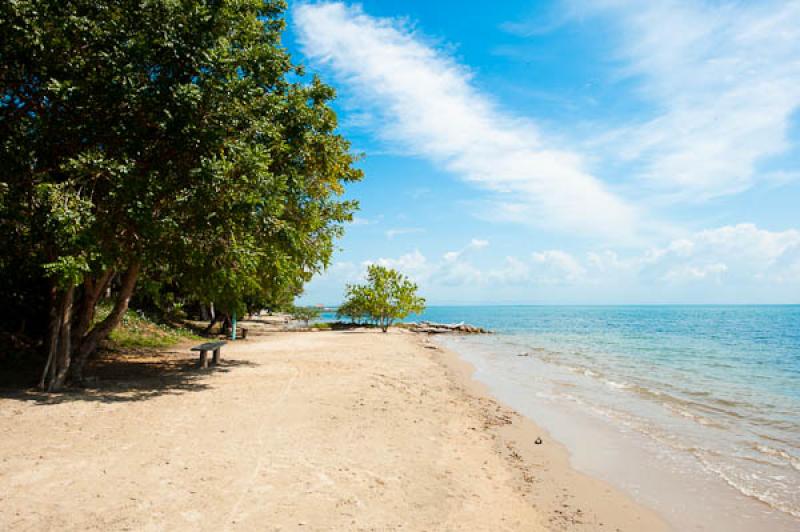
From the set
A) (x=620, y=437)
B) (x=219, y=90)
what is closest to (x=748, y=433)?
(x=620, y=437)

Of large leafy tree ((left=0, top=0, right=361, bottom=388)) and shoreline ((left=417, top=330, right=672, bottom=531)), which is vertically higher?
large leafy tree ((left=0, top=0, right=361, bottom=388))

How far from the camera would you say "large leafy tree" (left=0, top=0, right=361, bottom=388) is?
31.7 ft

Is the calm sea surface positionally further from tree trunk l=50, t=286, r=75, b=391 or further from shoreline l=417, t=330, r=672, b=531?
tree trunk l=50, t=286, r=75, b=391

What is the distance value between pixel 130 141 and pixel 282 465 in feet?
27.0

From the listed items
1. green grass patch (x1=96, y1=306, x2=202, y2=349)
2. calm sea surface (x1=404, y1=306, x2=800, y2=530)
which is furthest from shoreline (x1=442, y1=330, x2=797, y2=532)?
green grass patch (x1=96, y1=306, x2=202, y2=349)

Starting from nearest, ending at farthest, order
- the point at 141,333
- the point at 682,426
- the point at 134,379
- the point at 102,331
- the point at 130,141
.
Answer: the point at 130,141 < the point at 682,426 < the point at 102,331 < the point at 134,379 < the point at 141,333

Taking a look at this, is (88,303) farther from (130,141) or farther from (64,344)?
(130,141)

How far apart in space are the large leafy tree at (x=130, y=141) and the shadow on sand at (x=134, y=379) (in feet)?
2.83

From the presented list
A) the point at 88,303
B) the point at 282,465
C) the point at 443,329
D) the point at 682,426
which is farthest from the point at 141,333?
the point at 443,329

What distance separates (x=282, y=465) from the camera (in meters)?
7.20

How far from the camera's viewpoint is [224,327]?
3375 cm

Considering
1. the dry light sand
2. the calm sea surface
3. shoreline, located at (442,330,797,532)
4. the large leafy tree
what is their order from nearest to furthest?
the dry light sand, shoreline, located at (442,330,797,532), the calm sea surface, the large leafy tree

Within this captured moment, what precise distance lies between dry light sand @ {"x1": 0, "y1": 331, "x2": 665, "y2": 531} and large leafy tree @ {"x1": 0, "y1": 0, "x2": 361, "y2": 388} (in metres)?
2.98

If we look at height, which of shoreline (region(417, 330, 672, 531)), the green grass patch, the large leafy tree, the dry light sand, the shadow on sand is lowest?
shoreline (region(417, 330, 672, 531))
